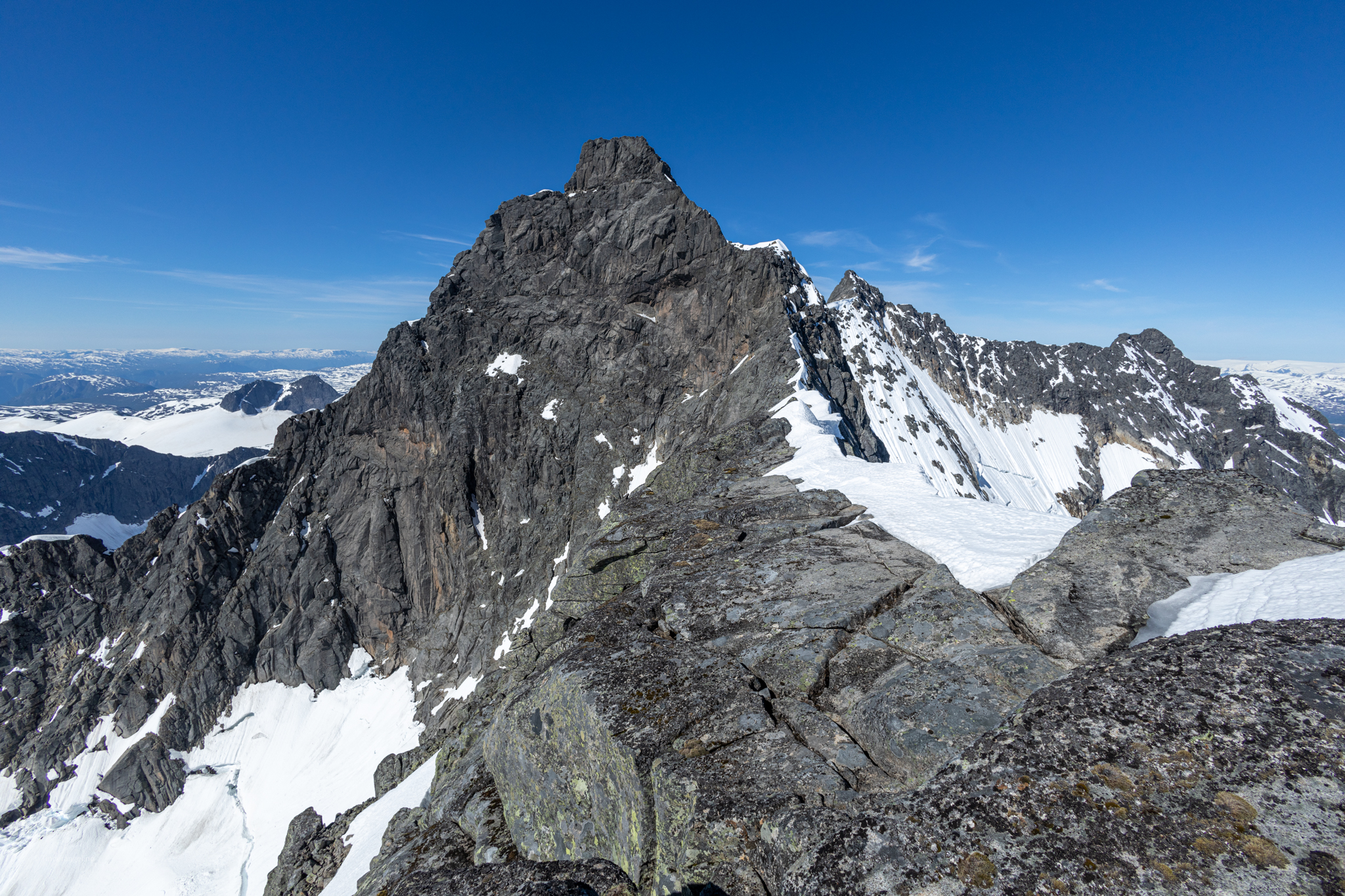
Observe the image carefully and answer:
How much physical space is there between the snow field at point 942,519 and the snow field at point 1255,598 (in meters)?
2.71

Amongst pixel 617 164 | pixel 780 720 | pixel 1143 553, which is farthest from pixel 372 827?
pixel 617 164

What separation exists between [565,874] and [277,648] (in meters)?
91.2

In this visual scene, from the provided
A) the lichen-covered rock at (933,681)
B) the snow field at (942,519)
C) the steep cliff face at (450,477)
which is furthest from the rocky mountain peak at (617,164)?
the lichen-covered rock at (933,681)

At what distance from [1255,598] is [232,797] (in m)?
93.4

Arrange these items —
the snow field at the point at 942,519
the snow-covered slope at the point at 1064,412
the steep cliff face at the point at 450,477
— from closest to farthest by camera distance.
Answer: the snow field at the point at 942,519
the steep cliff face at the point at 450,477
the snow-covered slope at the point at 1064,412

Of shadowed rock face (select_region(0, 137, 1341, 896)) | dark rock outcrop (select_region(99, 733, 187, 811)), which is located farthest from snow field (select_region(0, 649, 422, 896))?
shadowed rock face (select_region(0, 137, 1341, 896))

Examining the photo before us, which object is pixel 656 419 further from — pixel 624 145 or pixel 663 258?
pixel 624 145

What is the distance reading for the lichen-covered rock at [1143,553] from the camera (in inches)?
334

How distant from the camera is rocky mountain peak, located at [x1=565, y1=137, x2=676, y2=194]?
7431 centimetres

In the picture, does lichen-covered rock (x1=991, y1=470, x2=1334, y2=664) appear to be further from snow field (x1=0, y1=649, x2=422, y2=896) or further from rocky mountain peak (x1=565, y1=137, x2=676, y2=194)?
rocky mountain peak (x1=565, y1=137, x2=676, y2=194)

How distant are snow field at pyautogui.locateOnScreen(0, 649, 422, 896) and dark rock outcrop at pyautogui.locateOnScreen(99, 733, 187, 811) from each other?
103 centimetres

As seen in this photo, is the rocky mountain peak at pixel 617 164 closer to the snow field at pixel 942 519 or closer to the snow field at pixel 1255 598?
the snow field at pixel 942 519

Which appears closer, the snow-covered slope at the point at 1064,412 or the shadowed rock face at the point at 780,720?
the shadowed rock face at the point at 780,720

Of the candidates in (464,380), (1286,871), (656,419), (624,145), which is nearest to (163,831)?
(464,380)
